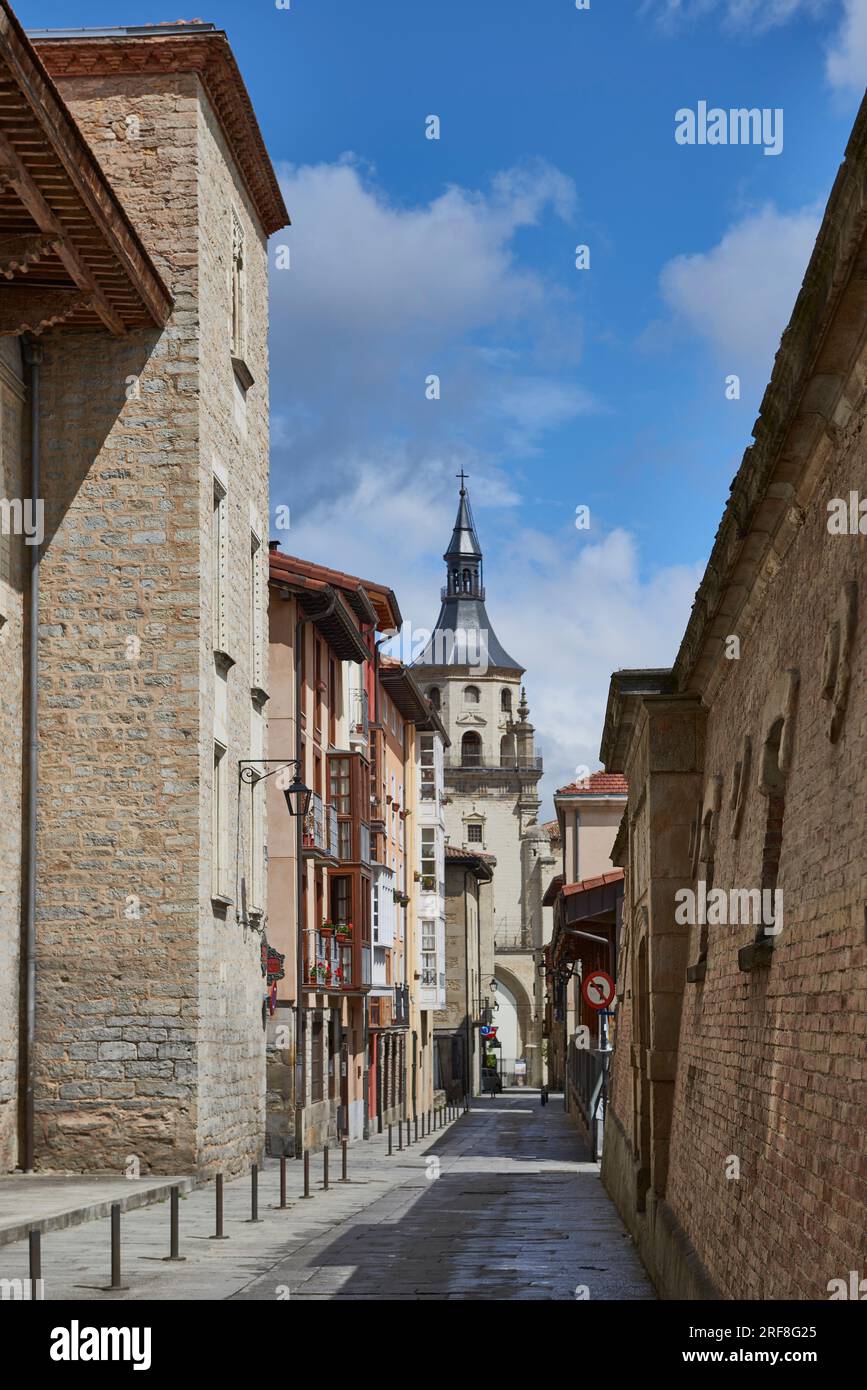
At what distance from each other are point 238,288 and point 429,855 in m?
38.8

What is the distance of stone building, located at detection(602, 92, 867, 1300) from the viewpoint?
5.89 meters

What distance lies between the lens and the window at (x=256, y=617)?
26.7m

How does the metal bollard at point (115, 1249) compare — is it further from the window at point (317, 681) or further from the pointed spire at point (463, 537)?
the pointed spire at point (463, 537)

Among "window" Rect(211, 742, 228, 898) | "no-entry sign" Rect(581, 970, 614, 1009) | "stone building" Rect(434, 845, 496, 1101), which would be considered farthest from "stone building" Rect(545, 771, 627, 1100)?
"window" Rect(211, 742, 228, 898)

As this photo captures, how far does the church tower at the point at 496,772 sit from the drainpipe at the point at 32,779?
286 feet

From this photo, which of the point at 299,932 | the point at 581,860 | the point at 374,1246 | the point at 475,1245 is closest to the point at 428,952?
the point at 581,860

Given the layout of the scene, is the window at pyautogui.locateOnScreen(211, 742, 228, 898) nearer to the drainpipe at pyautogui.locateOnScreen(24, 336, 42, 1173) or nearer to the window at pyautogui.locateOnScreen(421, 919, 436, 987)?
the drainpipe at pyautogui.locateOnScreen(24, 336, 42, 1173)

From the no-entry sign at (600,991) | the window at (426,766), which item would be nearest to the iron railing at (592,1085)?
the no-entry sign at (600,991)

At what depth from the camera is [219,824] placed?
23609 millimetres

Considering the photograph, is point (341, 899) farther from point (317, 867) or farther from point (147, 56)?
point (147, 56)

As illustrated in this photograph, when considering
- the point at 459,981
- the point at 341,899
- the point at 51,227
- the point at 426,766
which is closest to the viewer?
the point at 51,227

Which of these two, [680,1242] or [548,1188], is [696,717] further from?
[548,1188]

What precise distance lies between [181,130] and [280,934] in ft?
49.1

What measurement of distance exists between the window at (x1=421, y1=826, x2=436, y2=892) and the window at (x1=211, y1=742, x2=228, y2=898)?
3896 cm
